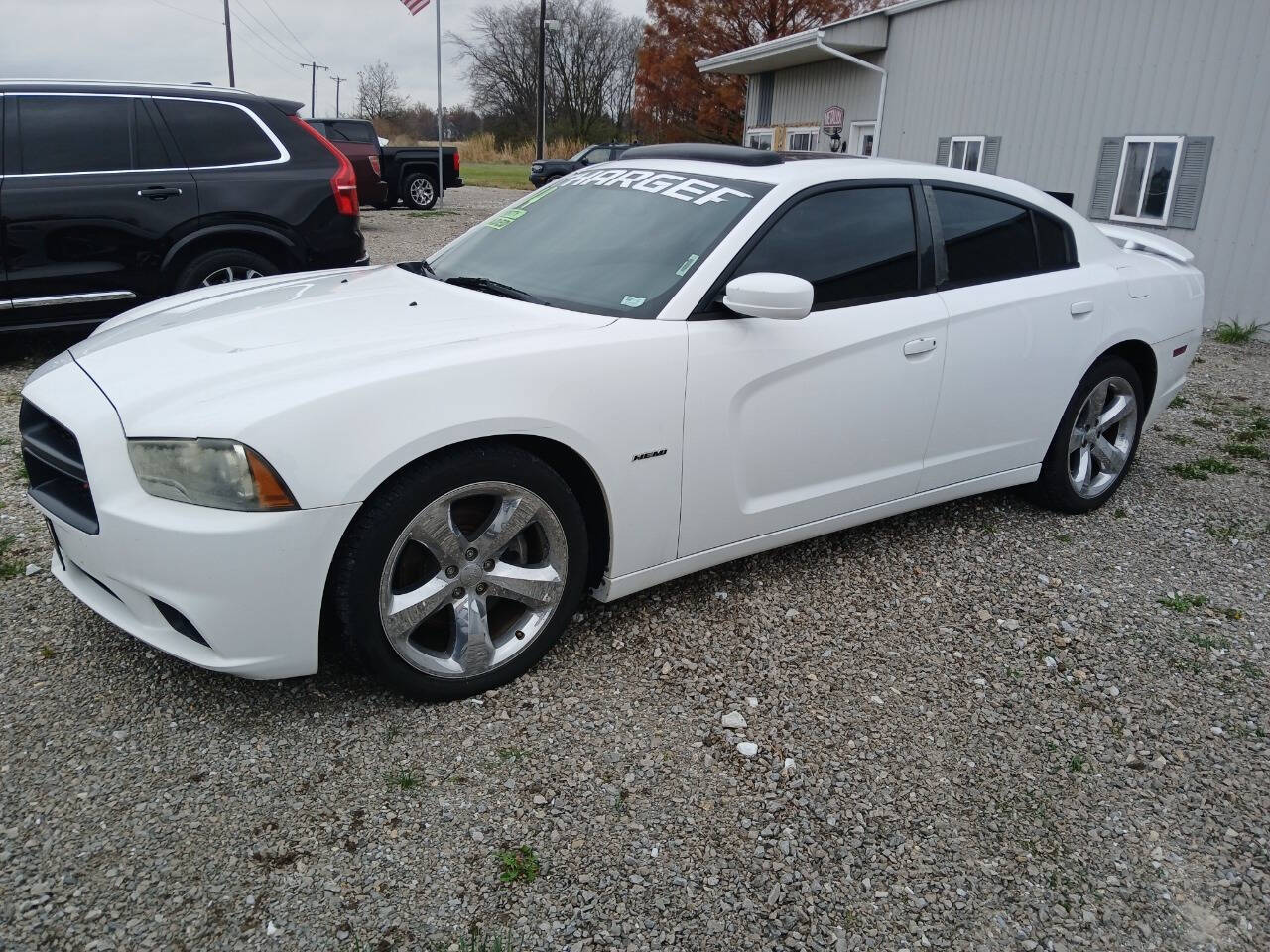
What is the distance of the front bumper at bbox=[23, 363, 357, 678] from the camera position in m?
2.32

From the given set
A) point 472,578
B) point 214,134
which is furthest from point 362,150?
point 472,578

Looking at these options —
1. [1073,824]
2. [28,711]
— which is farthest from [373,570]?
[1073,824]

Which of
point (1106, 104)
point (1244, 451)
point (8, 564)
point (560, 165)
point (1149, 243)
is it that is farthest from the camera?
point (560, 165)

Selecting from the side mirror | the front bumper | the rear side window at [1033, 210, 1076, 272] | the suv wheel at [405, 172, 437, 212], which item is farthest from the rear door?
the suv wheel at [405, 172, 437, 212]

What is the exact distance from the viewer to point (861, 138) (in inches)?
663

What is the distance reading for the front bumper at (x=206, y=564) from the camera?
232cm

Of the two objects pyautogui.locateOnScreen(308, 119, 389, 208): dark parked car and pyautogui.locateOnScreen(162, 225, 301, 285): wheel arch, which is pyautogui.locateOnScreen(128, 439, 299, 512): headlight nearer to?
pyautogui.locateOnScreen(162, 225, 301, 285): wheel arch

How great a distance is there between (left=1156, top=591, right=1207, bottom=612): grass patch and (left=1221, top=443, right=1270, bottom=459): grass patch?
239cm

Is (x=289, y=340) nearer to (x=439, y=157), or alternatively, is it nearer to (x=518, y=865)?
(x=518, y=865)

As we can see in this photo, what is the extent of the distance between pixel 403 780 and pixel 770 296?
5.79 ft

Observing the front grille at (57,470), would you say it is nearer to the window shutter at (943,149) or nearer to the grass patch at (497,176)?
the window shutter at (943,149)

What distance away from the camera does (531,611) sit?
2.92 metres

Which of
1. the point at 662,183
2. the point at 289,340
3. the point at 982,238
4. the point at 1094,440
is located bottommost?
the point at 1094,440

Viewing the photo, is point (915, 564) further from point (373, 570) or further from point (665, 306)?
point (373, 570)
